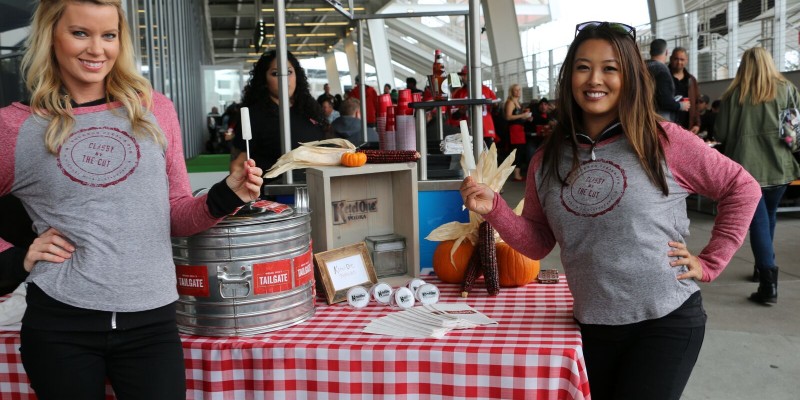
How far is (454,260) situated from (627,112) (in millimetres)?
798

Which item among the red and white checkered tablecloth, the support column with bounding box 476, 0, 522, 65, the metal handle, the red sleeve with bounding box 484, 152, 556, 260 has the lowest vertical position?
the red and white checkered tablecloth

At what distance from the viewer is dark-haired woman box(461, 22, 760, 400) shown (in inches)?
67.4

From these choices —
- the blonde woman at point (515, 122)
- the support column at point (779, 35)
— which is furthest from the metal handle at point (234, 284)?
the blonde woman at point (515, 122)

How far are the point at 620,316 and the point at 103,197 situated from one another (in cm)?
117

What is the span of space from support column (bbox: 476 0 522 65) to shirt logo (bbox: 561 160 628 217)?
15.5 metres

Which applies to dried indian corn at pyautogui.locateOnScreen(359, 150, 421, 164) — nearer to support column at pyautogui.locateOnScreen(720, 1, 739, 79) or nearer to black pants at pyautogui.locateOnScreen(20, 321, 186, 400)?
black pants at pyautogui.locateOnScreen(20, 321, 186, 400)

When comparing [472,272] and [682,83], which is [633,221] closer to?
[472,272]

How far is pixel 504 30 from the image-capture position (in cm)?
1695

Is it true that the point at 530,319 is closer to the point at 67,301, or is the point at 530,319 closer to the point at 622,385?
the point at 622,385

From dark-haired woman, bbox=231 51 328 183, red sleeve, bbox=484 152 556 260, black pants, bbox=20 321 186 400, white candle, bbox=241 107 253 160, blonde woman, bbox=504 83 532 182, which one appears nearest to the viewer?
black pants, bbox=20 321 186 400

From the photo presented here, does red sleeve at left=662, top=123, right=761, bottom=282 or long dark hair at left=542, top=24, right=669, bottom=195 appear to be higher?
long dark hair at left=542, top=24, right=669, bottom=195

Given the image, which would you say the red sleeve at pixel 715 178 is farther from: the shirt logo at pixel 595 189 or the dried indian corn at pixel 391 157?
the dried indian corn at pixel 391 157

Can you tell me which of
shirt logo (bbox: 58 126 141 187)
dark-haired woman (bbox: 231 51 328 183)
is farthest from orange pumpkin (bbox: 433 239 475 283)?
dark-haired woman (bbox: 231 51 328 183)

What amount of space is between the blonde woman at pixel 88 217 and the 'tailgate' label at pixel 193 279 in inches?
8.4
